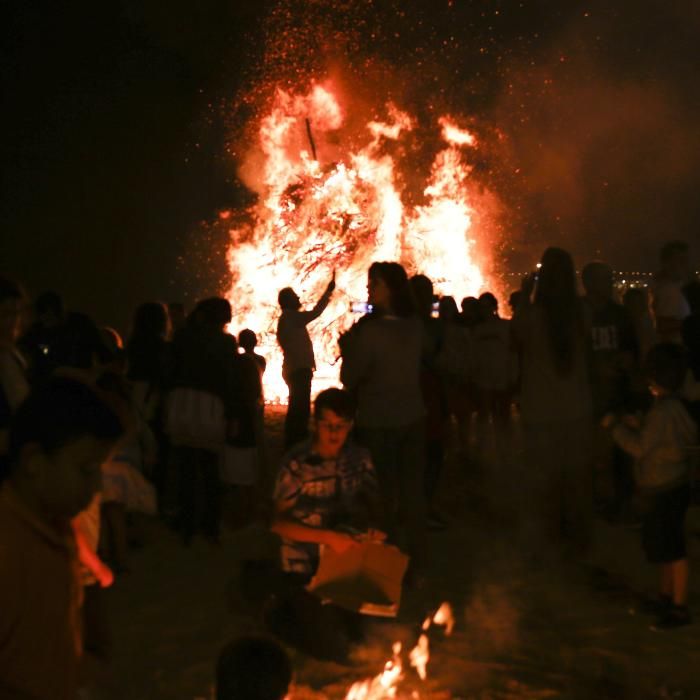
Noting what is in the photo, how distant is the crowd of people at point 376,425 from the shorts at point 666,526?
0.03 ft

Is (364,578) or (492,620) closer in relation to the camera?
(364,578)

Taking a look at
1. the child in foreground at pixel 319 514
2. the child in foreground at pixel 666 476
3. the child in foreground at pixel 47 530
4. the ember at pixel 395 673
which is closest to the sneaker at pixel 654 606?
the child in foreground at pixel 666 476

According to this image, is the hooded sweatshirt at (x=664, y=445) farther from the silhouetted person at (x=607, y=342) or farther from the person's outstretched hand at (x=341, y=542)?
the person's outstretched hand at (x=341, y=542)

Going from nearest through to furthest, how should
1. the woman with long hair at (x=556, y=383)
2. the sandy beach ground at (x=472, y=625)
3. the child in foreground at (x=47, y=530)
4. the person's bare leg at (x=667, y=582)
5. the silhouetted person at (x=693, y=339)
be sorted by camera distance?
Answer: 1. the child in foreground at (x=47, y=530)
2. the sandy beach ground at (x=472, y=625)
3. the person's bare leg at (x=667, y=582)
4. the woman with long hair at (x=556, y=383)
5. the silhouetted person at (x=693, y=339)

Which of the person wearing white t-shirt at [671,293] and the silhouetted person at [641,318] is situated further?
the person wearing white t-shirt at [671,293]

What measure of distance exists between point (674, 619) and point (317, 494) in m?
2.08

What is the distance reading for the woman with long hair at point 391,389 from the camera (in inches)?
241

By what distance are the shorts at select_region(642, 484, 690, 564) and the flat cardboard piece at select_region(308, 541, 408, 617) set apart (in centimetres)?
143

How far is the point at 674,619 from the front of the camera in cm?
551

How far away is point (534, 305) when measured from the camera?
648 cm

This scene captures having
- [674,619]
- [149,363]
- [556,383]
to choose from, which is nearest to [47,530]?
[674,619]

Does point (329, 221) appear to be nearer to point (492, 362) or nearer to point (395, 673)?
point (492, 362)

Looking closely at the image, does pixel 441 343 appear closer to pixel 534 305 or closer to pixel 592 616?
pixel 534 305

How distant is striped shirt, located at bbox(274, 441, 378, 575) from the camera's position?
5.33 m
